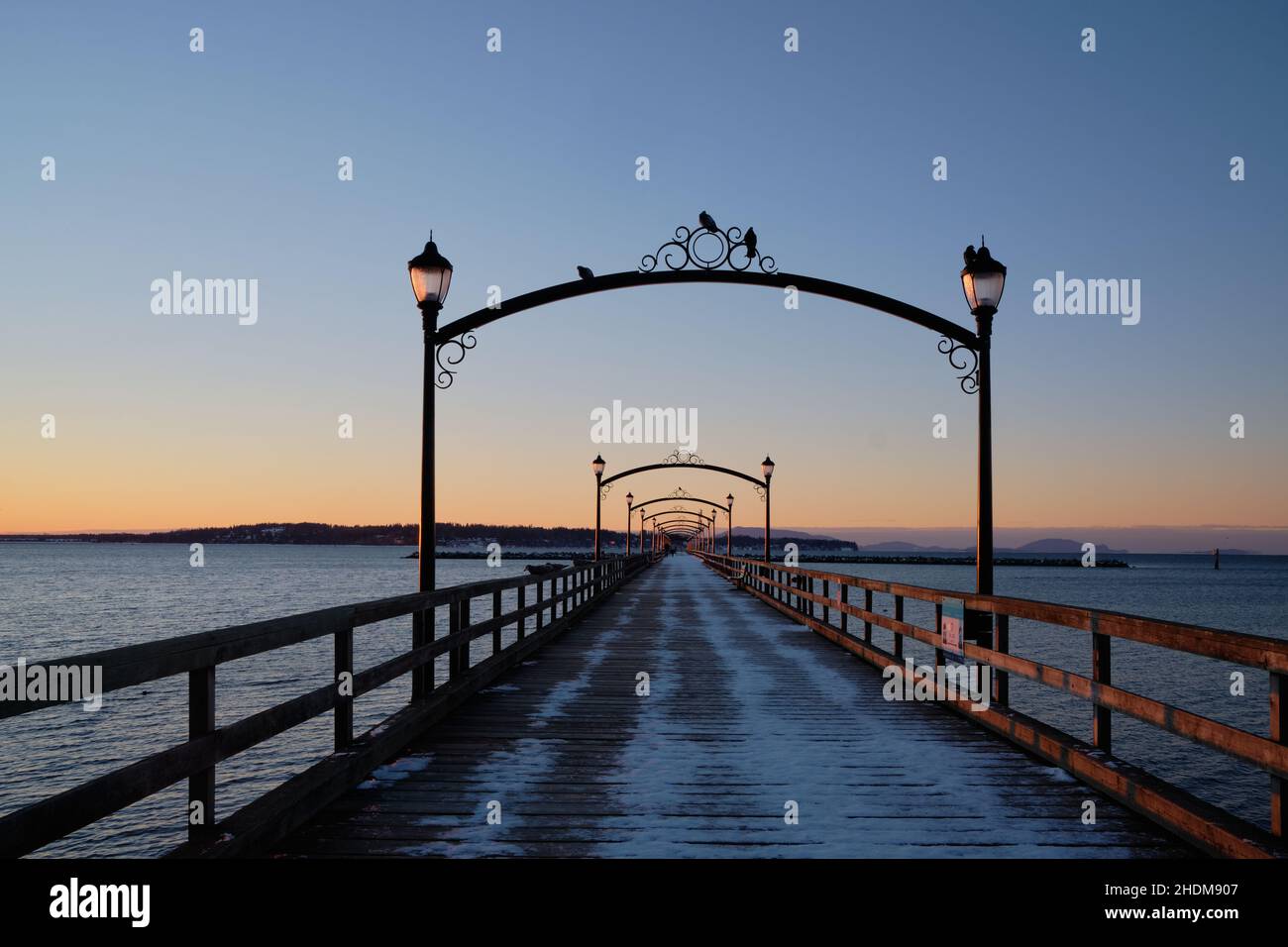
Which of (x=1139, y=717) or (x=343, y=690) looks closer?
(x=1139, y=717)

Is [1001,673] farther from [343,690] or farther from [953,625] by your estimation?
[343,690]

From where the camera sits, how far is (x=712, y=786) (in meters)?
5.69

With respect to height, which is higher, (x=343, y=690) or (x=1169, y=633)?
(x=1169, y=633)

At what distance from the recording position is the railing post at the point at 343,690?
18.3 feet

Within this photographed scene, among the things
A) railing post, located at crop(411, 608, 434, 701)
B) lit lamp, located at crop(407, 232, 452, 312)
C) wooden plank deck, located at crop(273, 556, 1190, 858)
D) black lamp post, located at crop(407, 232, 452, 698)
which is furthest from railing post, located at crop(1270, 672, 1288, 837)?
lit lamp, located at crop(407, 232, 452, 312)

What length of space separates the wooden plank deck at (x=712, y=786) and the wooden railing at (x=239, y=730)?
0.20 m

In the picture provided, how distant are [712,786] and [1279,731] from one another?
10.0 ft

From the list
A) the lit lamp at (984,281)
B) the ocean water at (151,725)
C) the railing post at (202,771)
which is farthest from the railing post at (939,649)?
the ocean water at (151,725)

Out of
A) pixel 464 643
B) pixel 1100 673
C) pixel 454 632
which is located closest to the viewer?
pixel 1100 673

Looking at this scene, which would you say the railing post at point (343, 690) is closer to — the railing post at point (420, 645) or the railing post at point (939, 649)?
the railing post at point (420, 645)

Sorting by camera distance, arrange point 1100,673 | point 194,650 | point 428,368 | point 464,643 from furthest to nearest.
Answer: point 428,368 → point 464,643 → point 1100,673 → point 194,650

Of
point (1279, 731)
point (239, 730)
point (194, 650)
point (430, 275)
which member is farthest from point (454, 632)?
point (1279, 731)
